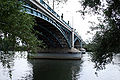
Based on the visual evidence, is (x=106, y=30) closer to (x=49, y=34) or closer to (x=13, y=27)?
(x=13, y=27)

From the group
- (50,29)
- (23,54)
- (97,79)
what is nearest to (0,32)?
(23,54)

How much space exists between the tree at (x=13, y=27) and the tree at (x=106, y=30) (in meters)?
2.59

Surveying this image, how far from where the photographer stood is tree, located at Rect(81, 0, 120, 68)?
20.6 feet

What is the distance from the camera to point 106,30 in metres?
7.04

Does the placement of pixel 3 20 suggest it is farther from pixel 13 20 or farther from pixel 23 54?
pixel 23 54

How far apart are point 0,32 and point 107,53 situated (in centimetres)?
430

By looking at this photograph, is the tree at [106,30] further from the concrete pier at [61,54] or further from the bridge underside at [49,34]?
the concrete pier at [61,54]

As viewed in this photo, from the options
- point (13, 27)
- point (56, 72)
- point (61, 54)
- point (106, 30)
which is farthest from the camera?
point (61, 54)

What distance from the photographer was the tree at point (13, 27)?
511cm

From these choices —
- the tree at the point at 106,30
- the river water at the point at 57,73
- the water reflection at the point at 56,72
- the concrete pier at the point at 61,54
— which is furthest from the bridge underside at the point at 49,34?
the tree at the point at 106,30

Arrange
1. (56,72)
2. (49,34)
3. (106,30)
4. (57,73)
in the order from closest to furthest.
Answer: (106,30) < (57,73) < (56,72) < (49,34)

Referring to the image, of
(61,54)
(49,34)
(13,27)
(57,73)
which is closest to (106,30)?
(13,27)

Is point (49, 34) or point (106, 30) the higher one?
point (49, 34)

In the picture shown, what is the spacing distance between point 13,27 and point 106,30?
3.83m
